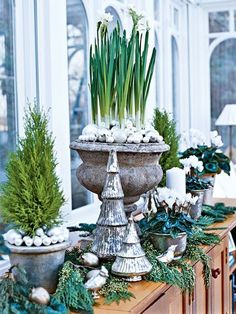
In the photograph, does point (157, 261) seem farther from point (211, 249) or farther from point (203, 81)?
point (203, 81)

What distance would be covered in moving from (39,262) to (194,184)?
132 cm

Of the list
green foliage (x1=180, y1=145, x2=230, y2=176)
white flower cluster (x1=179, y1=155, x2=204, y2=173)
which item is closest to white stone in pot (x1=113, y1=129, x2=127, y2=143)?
white flower cluster (x1=179, y1=155, x2=204, y2=173)

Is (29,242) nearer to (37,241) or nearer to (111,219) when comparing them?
(37,241)

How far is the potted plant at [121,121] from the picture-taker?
6.42 ft

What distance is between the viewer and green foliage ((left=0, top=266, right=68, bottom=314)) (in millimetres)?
1377

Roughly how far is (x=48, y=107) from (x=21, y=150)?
0.80 meters

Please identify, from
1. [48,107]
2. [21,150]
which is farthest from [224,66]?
[21,150]

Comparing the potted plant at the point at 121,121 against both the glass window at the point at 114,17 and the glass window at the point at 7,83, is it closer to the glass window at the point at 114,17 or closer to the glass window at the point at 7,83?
the glass window at the point at 7,83

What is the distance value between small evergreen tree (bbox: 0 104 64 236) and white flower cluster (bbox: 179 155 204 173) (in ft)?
4.23

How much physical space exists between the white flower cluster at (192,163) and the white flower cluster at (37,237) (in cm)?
133

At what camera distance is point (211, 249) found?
2205 millimetres

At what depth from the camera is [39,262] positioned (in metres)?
1.56

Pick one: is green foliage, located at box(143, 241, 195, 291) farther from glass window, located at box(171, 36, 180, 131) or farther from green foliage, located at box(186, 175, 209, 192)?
glass window, located at box(171, 36, 180, 131)

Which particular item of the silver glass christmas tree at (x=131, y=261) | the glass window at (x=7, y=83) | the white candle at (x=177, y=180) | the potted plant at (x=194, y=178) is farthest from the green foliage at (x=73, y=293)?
the potted plant at (x=194, y=178)
